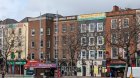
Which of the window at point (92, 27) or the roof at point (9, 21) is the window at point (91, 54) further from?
the roof at point (9, 21)

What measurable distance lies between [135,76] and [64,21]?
165 feet

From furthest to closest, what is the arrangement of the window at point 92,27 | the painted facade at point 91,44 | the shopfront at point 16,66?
the shopfront at point 16,66 → the window at point 92,27 → the painted facade at point 91,44

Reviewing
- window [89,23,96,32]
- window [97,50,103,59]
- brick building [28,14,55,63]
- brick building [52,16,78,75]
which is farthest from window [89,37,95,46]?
brick building [28,14,55,63]

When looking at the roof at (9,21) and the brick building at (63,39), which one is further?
the roof at (9,21)

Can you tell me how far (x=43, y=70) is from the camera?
97.8 meters

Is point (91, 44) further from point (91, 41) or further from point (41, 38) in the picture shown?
point (41, 38)

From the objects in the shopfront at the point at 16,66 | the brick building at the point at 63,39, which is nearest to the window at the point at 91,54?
the brick building at the point at 63,39

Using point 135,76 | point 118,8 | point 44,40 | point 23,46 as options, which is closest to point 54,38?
point 44,40

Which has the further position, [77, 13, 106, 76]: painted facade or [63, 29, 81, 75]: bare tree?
[77, 13, 106, 76]: painted facade

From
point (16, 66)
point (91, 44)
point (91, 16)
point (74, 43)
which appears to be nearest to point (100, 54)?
point (91, 44)

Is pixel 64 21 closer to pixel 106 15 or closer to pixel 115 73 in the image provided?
pixel 106 15

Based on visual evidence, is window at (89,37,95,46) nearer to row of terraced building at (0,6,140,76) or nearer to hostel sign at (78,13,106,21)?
row of terraced building at (0,6,140,76)

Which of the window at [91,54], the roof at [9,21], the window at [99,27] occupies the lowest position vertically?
the window at [91,54]

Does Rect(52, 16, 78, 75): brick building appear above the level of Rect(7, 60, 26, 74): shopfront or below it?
above
